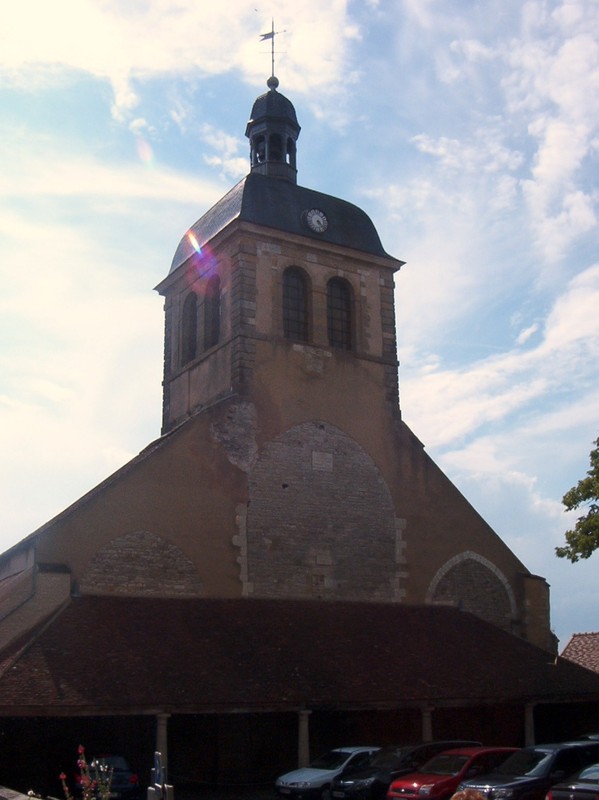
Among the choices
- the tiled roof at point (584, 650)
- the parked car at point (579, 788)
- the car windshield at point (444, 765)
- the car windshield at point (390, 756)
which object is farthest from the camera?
the tiled roof at point (584, 650)

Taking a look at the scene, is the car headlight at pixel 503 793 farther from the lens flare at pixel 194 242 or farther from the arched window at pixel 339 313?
the lens flare at pixel 194 242

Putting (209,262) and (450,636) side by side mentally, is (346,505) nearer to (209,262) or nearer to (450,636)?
(450,636)

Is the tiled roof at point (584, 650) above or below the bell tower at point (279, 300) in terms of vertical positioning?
below

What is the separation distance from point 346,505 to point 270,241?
6.48 metres

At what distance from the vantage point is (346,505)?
21.9m

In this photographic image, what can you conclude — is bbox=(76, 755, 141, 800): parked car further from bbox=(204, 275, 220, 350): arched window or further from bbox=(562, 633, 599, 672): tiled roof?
bbox=(562, 633, 599, 672): tiled roof

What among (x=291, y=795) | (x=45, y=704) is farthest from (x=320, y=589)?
(x=45, y=704)

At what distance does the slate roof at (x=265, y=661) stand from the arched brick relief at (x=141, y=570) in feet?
0.99

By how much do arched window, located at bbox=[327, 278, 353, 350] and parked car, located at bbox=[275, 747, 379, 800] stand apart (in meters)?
9.95

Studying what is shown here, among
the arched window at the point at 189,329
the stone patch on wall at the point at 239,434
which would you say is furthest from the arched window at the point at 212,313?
the stone patch on wall at the point at 239,434

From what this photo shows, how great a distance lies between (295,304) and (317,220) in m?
2.32

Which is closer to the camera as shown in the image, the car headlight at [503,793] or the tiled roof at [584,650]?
the car headlight at [503,793]

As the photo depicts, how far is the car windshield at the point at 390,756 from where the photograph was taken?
16.0 metres

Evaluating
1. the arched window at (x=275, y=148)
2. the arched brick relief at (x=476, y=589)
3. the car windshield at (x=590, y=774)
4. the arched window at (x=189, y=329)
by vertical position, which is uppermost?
the arched window at (x=275, y=148)
